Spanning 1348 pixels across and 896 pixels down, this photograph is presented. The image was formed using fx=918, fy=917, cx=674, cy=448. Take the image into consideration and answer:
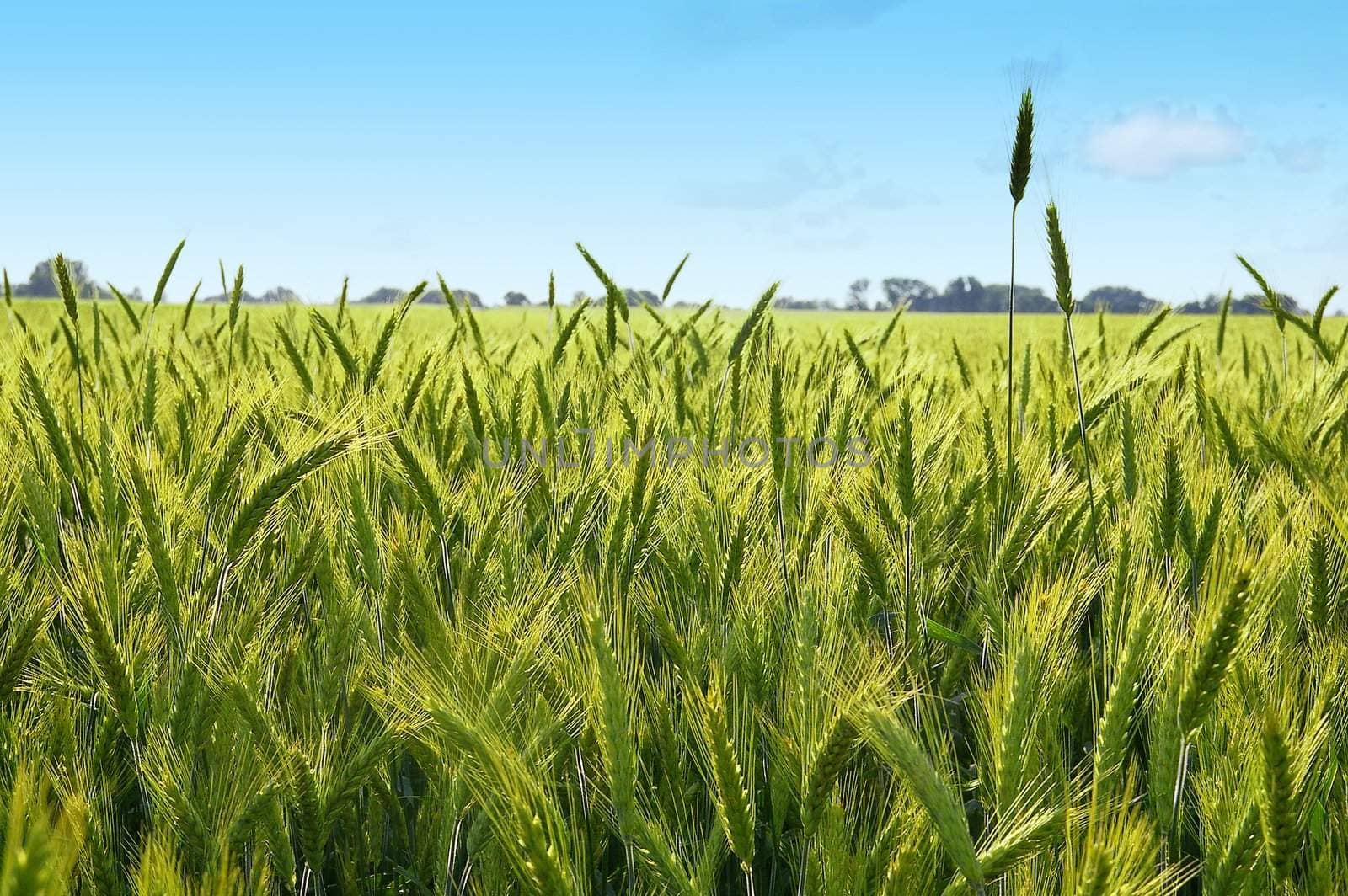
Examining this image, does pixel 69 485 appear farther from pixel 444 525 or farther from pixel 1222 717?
pixel 1222 717

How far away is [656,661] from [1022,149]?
1.02m

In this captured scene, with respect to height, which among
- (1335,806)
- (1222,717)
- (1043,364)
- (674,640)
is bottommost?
(1335,806)

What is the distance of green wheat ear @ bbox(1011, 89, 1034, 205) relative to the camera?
1.44 m

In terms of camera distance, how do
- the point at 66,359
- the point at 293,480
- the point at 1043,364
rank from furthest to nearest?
the point at 66,359, the point at 1043,364, the point at 293,480

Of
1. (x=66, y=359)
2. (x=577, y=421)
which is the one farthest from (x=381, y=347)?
(x=66, y=359)

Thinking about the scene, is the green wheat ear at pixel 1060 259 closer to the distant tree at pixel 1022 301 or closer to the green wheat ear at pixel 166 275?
the green wheat ear at pixel 166 275

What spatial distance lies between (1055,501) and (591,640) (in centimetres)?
104

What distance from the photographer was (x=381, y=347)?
2236mm

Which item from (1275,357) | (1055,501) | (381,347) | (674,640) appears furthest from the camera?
(1275,357)

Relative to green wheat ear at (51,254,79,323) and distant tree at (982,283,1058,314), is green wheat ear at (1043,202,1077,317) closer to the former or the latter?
green wheat ear at (51,254,79,323)

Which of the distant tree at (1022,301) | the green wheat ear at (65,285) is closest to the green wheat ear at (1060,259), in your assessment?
the green wheat ear at (65,285)

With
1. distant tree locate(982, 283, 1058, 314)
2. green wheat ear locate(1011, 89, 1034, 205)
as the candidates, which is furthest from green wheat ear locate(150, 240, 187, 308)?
distant tree locate(982, 283, 1058, 314)

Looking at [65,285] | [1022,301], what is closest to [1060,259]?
[65,285]

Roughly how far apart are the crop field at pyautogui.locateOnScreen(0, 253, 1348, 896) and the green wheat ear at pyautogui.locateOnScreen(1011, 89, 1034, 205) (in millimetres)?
280
